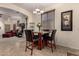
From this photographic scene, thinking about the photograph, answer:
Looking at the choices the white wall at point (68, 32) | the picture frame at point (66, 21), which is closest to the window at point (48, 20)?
the white wall at point (68, 32)

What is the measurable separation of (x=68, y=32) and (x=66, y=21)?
1.65 feet

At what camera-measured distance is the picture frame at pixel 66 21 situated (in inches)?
164

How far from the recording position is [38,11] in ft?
13.8

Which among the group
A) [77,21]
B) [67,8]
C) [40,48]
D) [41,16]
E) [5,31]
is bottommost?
[40,48]

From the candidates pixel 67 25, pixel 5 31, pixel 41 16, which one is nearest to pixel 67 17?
pixel 67 25

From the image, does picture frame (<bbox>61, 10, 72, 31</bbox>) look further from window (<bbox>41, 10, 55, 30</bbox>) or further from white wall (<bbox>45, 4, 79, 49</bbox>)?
window (<bbox>41, 10, 55, 30</bbox>)

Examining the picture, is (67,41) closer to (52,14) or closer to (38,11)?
(52,14)

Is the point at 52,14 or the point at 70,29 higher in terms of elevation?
the point at 52,14

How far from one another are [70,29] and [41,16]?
146 centimetres

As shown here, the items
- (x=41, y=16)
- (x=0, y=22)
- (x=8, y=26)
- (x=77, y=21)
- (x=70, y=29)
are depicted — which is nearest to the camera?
(x=77, y=21)

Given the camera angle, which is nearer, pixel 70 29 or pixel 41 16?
pixel 70 29

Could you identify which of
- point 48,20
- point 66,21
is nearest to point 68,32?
point 66,21

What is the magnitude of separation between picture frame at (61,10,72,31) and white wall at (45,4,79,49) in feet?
0.52

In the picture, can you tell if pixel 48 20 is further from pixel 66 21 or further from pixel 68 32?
pixel 68 32
